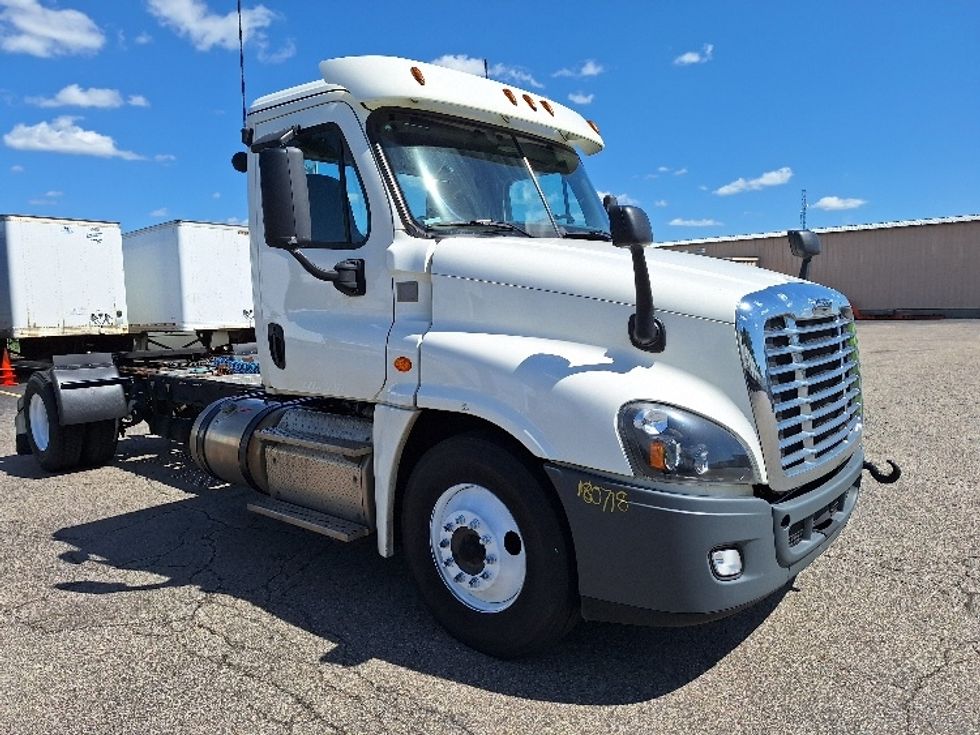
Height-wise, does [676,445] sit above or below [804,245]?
below

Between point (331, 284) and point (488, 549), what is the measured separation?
1735 millimetres

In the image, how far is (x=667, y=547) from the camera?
3.00 meters

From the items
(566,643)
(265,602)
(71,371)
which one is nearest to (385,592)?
(265,602)

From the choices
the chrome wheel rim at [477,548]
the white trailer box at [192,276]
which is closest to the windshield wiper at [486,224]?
the chrome wheel rim at [477,548]

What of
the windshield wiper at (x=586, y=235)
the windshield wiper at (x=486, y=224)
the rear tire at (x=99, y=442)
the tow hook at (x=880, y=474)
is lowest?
the rear tire at (x=99, y=442)

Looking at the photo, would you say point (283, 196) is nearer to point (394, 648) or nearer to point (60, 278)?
point (394, 648)

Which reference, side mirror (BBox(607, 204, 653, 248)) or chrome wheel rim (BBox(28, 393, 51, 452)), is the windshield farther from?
chrome wheel rim (BBox(28, 393, 51, 452))

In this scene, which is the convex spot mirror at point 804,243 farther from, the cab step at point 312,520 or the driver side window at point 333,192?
the cab step at point 312,520

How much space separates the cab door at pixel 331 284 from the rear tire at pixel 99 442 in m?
3.58

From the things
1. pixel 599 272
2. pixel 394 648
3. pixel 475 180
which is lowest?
pixel 394 648

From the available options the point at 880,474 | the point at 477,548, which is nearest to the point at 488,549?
the point at 477,548

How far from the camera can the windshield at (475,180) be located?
399 centimetres

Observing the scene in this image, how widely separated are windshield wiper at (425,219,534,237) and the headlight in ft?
4.56

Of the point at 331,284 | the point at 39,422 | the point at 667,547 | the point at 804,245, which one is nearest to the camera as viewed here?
the point at 667,547
